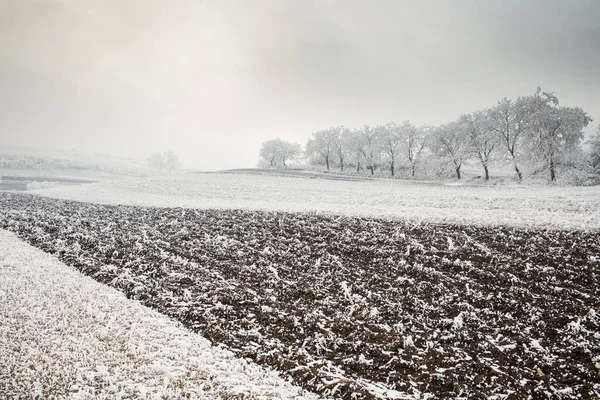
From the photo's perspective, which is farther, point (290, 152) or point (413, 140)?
point (290, 152)

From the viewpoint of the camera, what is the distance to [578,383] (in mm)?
6047

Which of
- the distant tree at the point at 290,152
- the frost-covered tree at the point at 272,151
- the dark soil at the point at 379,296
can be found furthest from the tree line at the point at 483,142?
the dark soil at the point at 379,296

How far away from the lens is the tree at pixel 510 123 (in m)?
47.1

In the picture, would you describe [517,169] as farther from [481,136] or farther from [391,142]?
[391,142]

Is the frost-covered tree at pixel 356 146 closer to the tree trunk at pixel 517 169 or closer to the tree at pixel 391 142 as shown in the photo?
the tree at pixel 391 142

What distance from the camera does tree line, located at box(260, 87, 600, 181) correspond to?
41688 millimetres

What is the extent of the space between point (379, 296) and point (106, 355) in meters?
7.78

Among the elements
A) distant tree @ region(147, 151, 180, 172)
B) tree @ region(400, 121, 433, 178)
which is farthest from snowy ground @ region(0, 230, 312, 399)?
distant tree @ region(147, 151, 180, 172)

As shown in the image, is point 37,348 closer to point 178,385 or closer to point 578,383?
point 178,385

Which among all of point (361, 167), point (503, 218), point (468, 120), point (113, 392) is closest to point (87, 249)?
point (113, 392)

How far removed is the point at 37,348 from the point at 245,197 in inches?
1015

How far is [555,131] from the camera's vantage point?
1657 inches

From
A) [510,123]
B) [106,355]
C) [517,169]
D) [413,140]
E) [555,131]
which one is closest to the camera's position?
[106,355]

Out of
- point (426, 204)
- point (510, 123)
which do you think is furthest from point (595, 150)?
point (426, 204)
